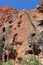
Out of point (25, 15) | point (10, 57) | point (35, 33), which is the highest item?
point (25, 15)

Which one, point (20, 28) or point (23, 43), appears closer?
point (23, 43)

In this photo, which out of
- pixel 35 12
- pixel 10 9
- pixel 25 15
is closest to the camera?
pixel 25 15

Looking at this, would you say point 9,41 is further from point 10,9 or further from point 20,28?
Answer: point 10,9

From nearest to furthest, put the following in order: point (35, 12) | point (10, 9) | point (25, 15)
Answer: point (25, 15)
point (35, 12)
point (10, 9)

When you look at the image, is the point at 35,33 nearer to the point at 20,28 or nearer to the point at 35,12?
the point at 20,28

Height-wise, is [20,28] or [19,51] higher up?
[20,28]

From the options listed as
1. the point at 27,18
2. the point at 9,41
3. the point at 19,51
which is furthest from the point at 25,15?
the point at 19,51
